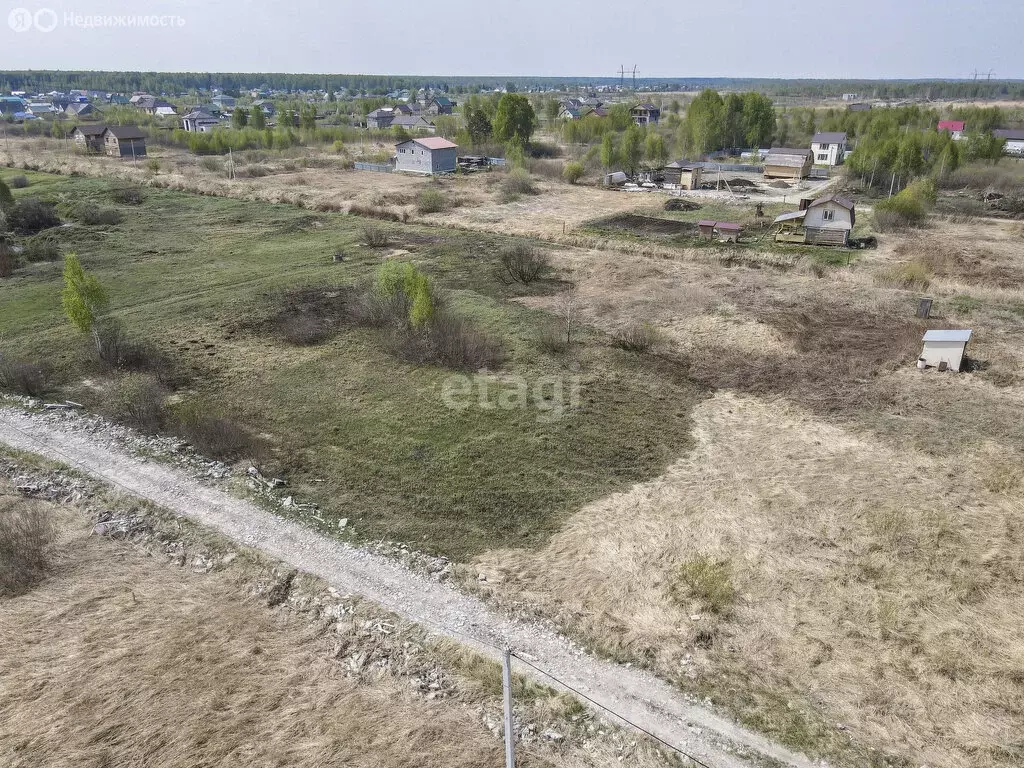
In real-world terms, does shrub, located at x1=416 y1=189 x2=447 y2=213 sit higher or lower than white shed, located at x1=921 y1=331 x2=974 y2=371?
higher

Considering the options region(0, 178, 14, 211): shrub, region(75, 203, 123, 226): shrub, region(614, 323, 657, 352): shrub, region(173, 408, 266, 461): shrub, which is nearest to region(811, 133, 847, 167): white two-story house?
region(614, 323, 657, 352): shrub

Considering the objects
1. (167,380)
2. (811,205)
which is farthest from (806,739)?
(811,205)

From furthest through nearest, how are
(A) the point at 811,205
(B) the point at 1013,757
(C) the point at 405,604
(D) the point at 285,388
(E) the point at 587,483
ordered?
1. (A) the point at 811,205
2. (D) the point at 285,388
3. (E) the point at 587,483
4. (C) the point at 405,604
5. (B) the point at 1013,757

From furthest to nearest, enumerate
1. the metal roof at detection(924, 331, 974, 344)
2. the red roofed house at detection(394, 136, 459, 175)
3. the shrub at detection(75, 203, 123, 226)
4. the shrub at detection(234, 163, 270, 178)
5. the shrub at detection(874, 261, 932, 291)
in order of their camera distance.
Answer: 1. the red roofed house at detection(394, 136, 459, 175)
2. the shrub at detection(234, 163, 270, 178)
3. the shrub at detection(75, 203, 123, 226)
4. the shrub at detection(874, 261, 932, 291)
5. the metal roof at detection(924, 331, 974, 344)

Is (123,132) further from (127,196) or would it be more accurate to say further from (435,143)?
(435,143)

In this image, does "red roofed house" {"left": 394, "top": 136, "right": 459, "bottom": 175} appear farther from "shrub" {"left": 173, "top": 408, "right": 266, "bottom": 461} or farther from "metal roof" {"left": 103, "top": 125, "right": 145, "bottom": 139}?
"shrub" {"left": 173, "top": 408, "right": 266, "bottom": 461}

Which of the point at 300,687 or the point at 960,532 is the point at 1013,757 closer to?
the point at 960,532

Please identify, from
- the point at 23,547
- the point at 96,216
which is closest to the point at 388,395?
the point at 23,547

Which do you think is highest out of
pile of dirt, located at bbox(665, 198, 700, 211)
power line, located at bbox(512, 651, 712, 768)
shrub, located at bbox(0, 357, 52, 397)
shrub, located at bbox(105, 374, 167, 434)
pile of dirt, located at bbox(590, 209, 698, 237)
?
pile of dirt, located at bbox(665, 198, 700, 211)
